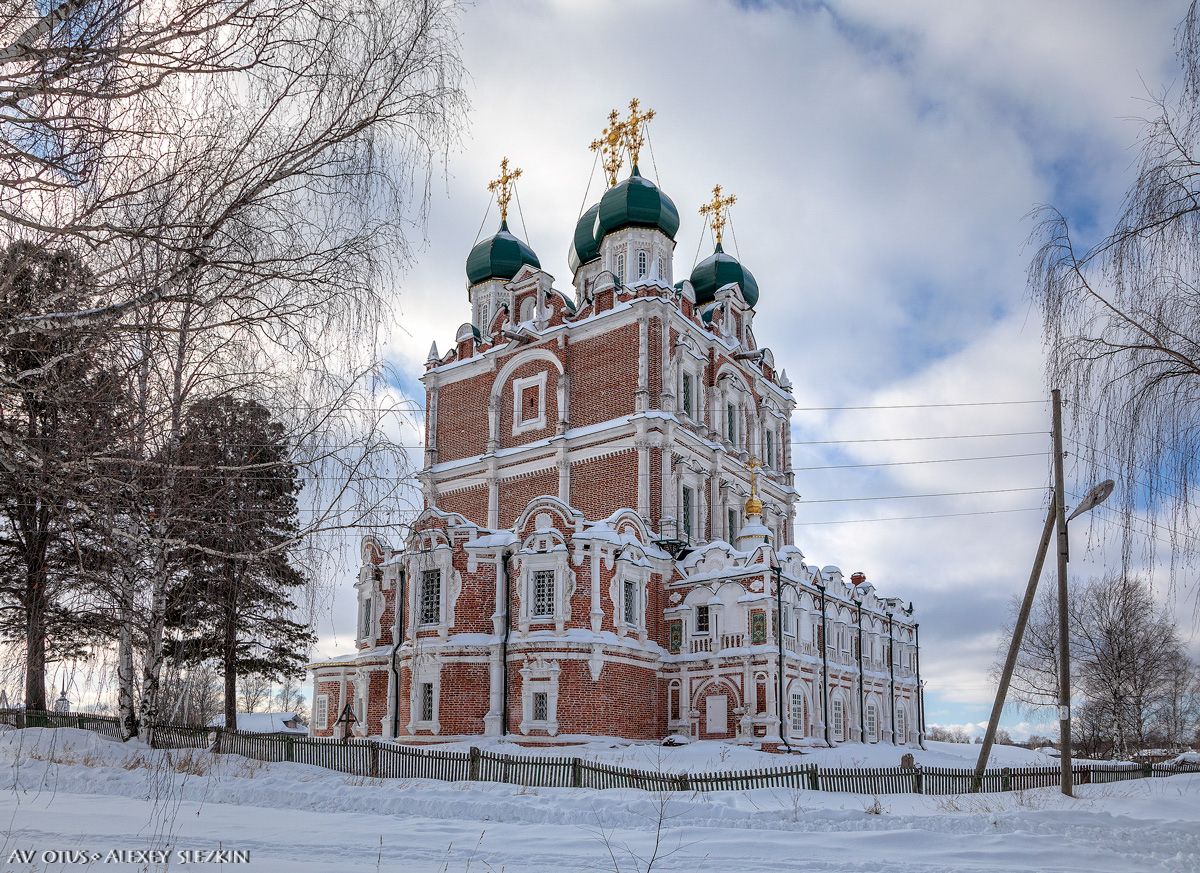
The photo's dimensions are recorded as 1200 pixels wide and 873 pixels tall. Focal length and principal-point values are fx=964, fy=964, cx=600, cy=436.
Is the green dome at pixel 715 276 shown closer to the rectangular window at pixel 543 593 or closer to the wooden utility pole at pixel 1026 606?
the rectangular window at pixel 543 593

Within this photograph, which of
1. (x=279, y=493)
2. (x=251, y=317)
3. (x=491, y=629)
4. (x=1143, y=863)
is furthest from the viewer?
(x=491, y=629)

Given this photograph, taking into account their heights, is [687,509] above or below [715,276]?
below

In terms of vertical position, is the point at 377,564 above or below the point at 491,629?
above

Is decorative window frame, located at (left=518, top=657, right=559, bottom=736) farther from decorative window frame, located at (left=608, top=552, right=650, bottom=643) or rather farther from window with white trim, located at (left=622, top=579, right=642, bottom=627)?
window with white trim, located at (left=622, top=579, right=642, bottom=627)

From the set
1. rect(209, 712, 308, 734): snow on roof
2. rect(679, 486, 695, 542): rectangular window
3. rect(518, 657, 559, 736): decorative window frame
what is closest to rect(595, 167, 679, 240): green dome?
rect(679, 486, 695, 542): rectangular window

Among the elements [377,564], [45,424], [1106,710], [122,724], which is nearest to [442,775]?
[122,724]

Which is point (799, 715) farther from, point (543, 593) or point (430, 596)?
point (430, 596)

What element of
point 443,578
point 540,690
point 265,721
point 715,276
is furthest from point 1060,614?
point 265,721

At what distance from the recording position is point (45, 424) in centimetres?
723

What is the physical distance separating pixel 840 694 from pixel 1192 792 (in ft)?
55.7

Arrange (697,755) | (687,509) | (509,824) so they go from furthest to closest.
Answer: (687,509) → (697,755) → (509,824)

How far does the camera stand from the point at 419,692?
1181 inches

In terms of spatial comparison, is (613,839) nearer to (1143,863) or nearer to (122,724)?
(1143,863)

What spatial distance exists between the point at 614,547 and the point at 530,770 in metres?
12.2
